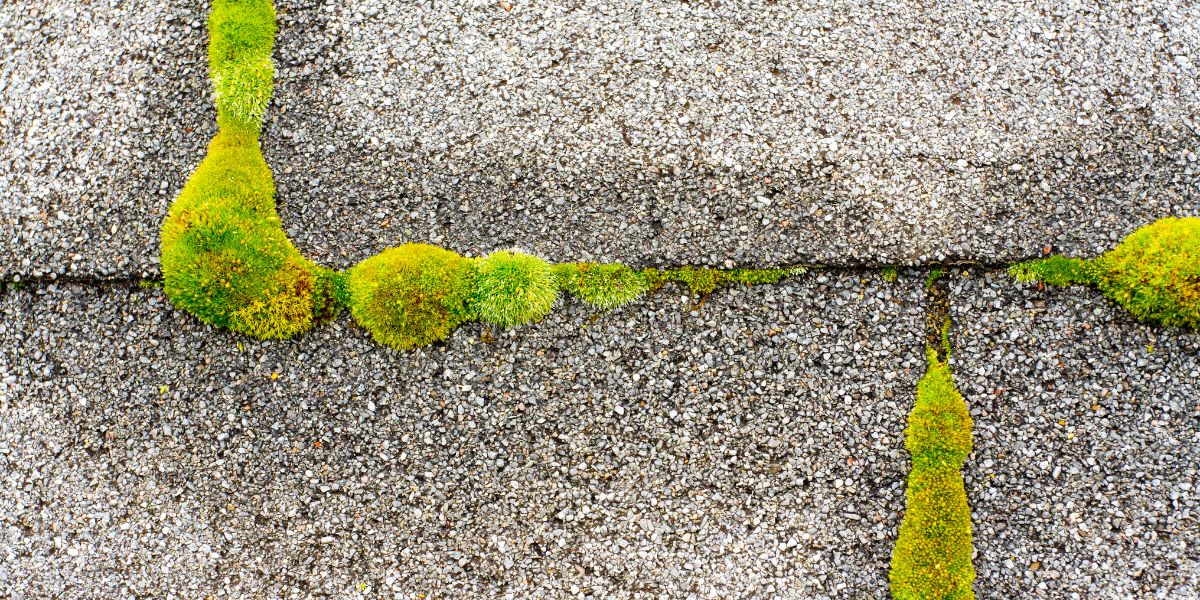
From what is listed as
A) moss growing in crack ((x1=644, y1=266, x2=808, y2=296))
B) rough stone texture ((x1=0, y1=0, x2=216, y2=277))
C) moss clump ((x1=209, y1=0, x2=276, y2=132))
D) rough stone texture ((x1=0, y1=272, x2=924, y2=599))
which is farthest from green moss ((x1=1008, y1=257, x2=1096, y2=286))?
rough stone texture ((x1=0, y1=0, x2=216, y2=277))

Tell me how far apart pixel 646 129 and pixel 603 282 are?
4.96ft

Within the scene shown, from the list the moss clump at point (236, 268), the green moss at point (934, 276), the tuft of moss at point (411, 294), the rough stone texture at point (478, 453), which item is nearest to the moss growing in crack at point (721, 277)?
the rough stone texture at point (478, 453)

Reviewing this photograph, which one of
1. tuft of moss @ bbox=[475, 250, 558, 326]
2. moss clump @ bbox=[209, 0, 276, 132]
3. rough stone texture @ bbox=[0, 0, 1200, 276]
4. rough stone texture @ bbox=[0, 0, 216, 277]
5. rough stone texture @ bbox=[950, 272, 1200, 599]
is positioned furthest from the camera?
moss clump @ bbox=[209, 0, 276, 132]

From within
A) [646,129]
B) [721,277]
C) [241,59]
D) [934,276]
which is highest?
[241,59]

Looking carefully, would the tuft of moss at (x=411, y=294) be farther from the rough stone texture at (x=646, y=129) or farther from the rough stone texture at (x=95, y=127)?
the rough stone texture at (x=95, y=127)

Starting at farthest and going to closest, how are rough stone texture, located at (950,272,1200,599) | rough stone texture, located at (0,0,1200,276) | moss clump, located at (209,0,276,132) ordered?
moss clump, located at (209,0,276,132)
rough stone texture, located at (0,0,1200,276)
rough stone texture, located at (950,272,1200,599)

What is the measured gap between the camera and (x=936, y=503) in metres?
6.13

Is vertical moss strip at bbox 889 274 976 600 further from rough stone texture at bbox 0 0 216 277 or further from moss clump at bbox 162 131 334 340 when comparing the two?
rough stone texture at bbox 0 0 216 277

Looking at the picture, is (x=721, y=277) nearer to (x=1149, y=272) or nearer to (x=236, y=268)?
(x=1149, y=272)

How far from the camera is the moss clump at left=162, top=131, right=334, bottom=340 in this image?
21.4 feet

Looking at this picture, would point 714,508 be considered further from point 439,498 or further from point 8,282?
point 8,282

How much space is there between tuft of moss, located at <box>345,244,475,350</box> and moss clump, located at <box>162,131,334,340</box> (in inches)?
15.2

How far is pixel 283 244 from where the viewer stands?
666 cm

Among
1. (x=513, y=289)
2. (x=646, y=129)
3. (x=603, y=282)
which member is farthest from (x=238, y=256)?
(x=646, y=129)
